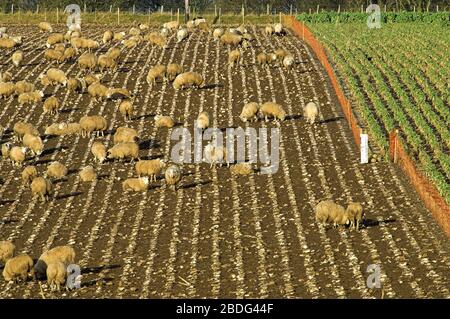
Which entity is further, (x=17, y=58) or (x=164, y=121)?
(x=17, y=58)

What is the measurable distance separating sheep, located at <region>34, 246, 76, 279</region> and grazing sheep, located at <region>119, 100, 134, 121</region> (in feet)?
61.2

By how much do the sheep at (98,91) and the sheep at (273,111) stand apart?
8343 mm

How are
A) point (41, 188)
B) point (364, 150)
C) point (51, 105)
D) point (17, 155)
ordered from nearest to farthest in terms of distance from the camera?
point (41, 188)
point (364, 150)
point (17, 155)
point (51, 105)

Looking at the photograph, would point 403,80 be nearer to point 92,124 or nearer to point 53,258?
point 92,124

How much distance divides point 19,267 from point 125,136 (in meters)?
14.9

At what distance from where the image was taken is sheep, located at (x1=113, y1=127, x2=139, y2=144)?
1661 inches

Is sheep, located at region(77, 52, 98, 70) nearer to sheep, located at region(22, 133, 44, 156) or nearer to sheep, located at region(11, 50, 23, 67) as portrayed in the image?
sheep, located at region(11, 50, 23, 67)

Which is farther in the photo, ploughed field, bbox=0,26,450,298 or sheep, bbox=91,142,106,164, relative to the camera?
sheep, bbox=91,142,106,164

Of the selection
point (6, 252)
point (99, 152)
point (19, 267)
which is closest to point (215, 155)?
point (99, 152)

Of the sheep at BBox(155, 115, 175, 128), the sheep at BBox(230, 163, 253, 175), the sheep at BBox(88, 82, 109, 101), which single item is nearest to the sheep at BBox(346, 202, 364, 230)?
the sheep at BBox(230, 163, 253, 175)

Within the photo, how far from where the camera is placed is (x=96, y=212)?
34.8 metres

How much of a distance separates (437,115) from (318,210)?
16.9 m

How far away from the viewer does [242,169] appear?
127ft
